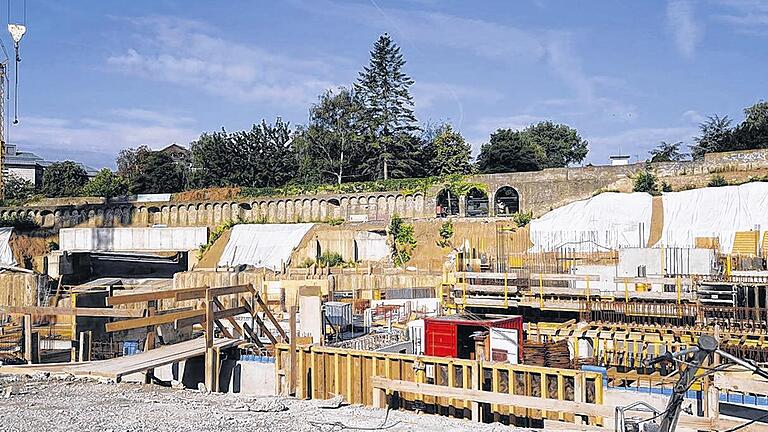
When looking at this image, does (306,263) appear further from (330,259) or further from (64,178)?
(64,178)

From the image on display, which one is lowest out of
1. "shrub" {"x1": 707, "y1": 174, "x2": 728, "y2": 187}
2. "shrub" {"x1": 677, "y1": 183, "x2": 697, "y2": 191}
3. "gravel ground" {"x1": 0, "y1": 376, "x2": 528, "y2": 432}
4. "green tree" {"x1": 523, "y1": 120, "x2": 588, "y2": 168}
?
"gravel ground" {"x1": 0, "y1": 376, "x2": 528, "y2": 432}

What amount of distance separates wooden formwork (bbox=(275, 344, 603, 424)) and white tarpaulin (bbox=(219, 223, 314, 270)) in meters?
27.2

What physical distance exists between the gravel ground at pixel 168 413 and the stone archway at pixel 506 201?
3437 cm

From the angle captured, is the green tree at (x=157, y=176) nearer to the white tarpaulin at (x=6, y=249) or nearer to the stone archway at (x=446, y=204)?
the white tarpaulin at (x=6, y=249)

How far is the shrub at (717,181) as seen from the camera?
42.6 m

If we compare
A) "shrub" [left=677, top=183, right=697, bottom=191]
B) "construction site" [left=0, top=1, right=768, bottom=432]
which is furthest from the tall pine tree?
"shrub" [left=677, top=183, right=697, bottom=191]

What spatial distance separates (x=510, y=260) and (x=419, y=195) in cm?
1684

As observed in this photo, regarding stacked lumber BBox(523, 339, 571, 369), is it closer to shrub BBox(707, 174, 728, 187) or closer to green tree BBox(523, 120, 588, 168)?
shrub BBox(707, 174, 728, 187)

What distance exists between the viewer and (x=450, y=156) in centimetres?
6581

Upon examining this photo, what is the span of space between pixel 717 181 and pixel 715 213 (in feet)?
22.0

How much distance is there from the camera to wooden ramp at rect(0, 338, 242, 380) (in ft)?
53.6

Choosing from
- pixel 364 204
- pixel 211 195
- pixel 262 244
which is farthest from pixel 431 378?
pixel 211 195

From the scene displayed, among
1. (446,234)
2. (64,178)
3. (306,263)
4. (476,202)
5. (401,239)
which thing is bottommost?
(306,263)

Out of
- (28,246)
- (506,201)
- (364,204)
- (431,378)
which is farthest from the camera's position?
(28,246)
